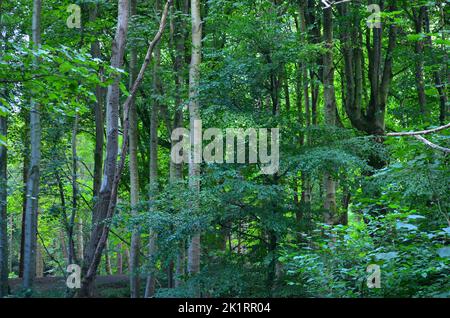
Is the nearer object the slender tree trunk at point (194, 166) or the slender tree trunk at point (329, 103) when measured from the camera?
the slender tree trunk at point (194, 166)

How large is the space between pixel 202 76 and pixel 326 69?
3.29m

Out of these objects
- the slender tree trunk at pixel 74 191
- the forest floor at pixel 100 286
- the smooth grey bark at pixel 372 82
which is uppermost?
the smooth grey bark at pixel 372 82

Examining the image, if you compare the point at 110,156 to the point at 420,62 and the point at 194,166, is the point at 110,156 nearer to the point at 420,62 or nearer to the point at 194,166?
the point at 194,166

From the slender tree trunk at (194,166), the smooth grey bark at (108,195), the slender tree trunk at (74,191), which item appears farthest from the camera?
the slender tree trunk at (74,191)

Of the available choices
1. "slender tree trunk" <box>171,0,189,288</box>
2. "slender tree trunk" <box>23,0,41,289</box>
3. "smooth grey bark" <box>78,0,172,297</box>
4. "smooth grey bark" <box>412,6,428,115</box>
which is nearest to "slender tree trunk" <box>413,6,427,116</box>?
"smooth grey bark" <box>412,6,428,115</box>

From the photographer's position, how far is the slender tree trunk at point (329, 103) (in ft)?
35.1

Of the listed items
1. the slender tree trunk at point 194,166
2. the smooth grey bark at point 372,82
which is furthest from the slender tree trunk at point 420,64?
the slender tree trunk at point 194,166

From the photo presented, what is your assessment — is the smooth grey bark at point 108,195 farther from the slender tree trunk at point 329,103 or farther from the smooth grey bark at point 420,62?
the smooth grey bark at point 420,62

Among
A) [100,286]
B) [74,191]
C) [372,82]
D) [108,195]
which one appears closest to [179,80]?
[74,191]

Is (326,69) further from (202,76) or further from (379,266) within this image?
(379,266)

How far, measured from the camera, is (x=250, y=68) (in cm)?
1001

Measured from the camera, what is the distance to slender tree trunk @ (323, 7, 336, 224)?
10.7m

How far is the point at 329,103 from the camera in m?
11.7

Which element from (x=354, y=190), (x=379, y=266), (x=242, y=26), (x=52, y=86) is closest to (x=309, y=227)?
(x=354, y=190)
